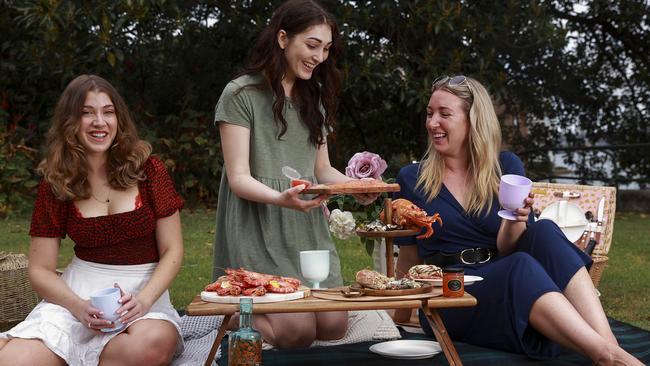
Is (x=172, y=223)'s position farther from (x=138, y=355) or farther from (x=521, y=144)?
(x=521, y=144)

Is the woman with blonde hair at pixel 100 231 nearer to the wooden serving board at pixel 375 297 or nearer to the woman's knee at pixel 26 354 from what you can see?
the woman's knee at pixel 26 354

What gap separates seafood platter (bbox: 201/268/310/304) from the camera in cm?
340

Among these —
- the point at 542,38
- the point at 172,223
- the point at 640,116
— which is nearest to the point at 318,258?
the point at 172,223

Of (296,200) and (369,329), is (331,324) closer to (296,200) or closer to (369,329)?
(369,329)

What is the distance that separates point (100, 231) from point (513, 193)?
168 centimetres

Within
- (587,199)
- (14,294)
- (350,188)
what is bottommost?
(14,294)

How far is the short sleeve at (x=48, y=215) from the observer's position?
3777 millimetres

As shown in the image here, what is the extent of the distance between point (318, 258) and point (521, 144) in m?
9.50

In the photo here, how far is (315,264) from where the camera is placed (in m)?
3.70

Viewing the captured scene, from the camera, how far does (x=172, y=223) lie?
3920mm

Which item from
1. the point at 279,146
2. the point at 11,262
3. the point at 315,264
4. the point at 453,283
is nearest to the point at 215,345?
the point at 315,264

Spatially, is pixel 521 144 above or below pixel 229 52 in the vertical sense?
below

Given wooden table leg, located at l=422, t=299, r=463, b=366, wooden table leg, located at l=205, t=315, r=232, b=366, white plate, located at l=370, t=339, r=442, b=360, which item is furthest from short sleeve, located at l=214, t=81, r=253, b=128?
wooden table leg, located at l=422, t=299, r=463, b=366

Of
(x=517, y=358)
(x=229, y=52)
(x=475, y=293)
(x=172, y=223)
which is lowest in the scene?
(x=517, y=358)
